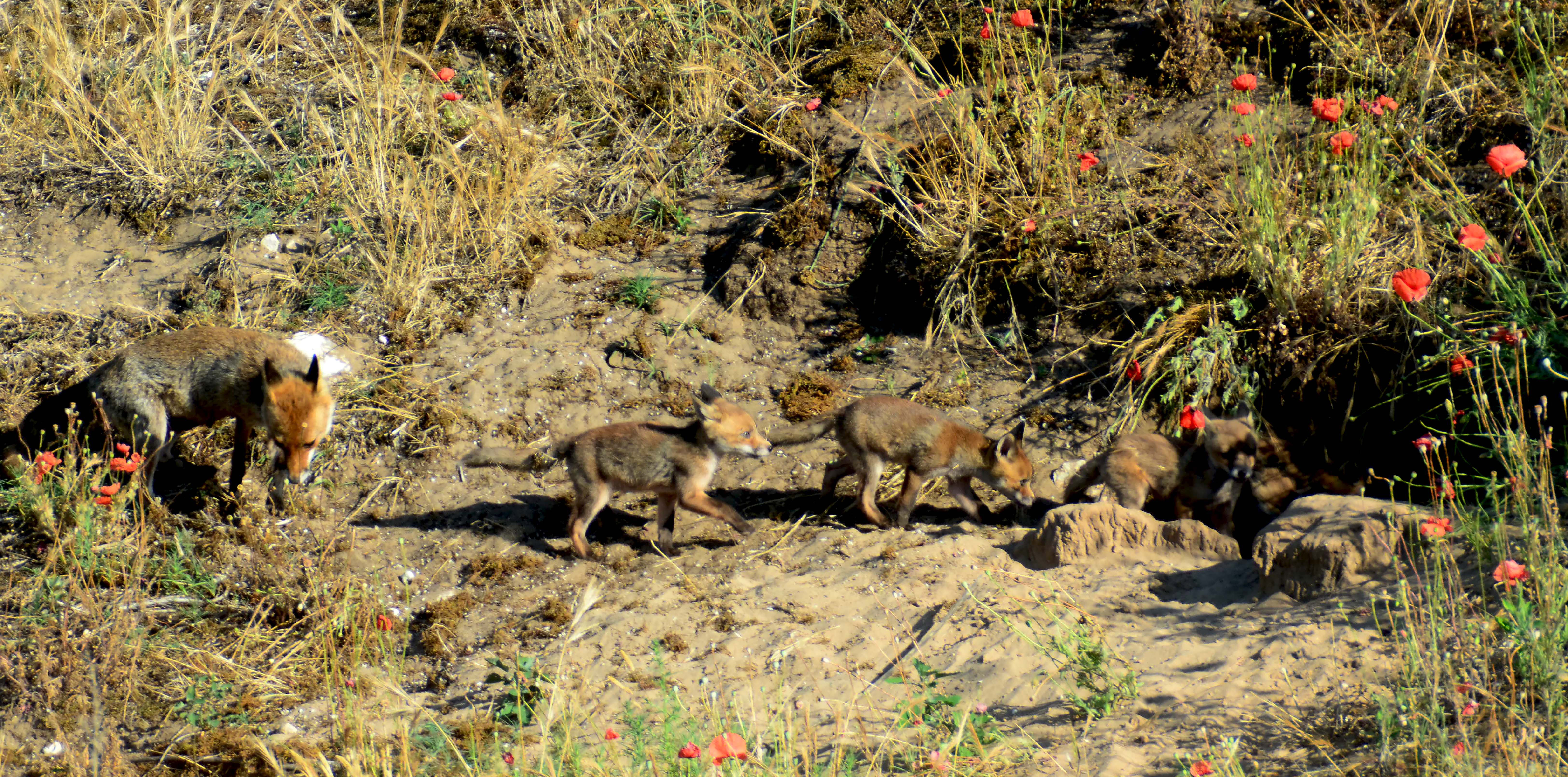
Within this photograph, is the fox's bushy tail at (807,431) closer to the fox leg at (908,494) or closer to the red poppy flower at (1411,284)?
the fox leg at (908,494)

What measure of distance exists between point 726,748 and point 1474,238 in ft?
12.4

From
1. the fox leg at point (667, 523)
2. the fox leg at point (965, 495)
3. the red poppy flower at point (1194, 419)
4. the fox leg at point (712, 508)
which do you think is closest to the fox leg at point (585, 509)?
the fox leg at point (667, 523)

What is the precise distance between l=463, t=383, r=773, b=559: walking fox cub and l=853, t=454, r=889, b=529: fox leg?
0.74 metres

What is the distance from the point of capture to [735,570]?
21.1 feet

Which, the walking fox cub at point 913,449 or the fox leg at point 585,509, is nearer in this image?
the fox leg at point 585,509

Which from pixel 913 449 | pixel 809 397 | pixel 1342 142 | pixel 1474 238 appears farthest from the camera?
pixel 809 397

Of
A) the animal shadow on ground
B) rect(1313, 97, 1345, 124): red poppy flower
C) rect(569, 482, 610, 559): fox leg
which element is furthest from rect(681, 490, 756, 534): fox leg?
rect(1313, 97, 1345, 124): red poppy flower

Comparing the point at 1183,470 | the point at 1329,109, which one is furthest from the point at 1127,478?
the point at 1329,109

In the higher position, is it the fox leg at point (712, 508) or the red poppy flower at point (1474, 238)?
the red poppy flower at point (1474, 238)

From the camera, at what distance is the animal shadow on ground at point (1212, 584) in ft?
18.0

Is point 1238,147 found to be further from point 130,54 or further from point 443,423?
point 130,54

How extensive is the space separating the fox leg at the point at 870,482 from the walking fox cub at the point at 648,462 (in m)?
0.74

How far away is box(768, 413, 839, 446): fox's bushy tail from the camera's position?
718 centimetres

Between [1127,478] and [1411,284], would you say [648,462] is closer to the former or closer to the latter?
[1127,478]
